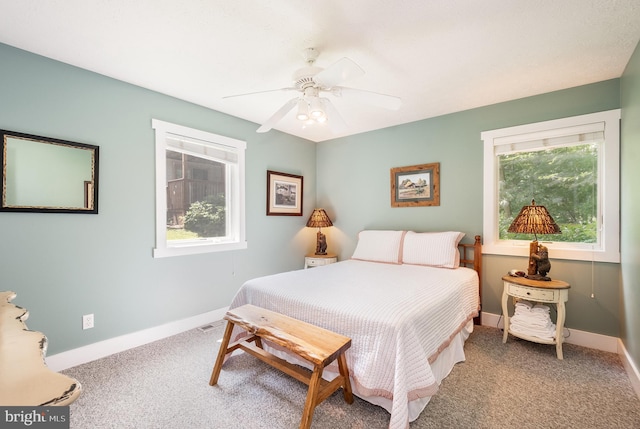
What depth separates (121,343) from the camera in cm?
254

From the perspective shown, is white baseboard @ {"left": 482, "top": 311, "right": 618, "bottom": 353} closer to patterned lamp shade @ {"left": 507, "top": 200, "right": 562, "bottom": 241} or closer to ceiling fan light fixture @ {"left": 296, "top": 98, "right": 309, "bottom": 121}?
patterned lamp shade @ {"left": 507, "top": 200, "right": 562, "bottom": 241}

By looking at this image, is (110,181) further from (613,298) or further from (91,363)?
(613,298)

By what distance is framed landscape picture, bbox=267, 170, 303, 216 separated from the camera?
389 centimetres

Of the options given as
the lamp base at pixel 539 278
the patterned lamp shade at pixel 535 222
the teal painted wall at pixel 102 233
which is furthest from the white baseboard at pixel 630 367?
the teal painted wall at pixel 102 233

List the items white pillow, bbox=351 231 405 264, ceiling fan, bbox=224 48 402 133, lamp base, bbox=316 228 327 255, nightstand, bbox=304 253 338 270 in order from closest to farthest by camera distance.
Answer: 1. ceiling fan, bbox=224 48 402 133
2. white pillow, bbox=351 231 405 264
3. nightstand, bbox=304 253 338 270
4. lamp base, bbox=316 228 327 255

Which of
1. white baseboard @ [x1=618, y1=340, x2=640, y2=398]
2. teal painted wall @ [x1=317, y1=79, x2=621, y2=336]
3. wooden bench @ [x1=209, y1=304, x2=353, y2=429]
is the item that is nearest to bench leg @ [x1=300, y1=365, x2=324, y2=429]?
wooden bench @ [x1=209, y1=304, x2=353, y2=429]

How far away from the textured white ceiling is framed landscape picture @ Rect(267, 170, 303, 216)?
1.41 m

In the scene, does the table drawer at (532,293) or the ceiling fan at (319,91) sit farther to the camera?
the table drawer at (532,293)

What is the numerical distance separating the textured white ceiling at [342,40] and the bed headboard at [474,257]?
162 cm

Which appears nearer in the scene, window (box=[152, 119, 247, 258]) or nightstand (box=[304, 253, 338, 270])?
window (box=[152, 119, 247, 258])

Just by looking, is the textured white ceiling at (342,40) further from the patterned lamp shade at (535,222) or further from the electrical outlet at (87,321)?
the electrical outlet at (87,321)

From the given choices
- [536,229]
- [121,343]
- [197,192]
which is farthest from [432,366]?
[197,192]

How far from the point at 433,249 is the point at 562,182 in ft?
4.65

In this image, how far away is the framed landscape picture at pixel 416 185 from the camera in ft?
11.4
